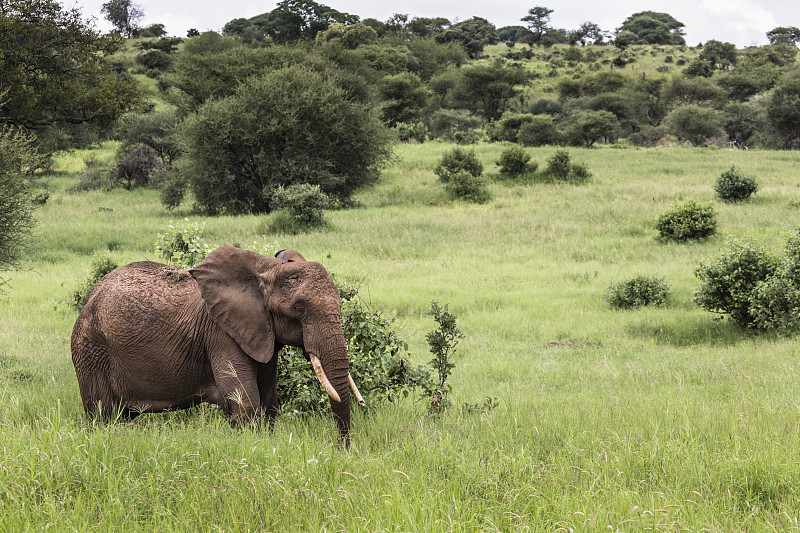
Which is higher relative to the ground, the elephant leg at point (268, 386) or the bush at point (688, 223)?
the elephant leg at point (268, 386)

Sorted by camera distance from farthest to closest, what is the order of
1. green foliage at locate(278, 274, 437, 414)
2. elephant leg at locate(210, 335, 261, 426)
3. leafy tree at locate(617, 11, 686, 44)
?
leafy tree at locate(617, 11, 686, 44), green foliage at locate(278, 274, 437, 414), elephant leg at locate(210, 335, 261, 426)

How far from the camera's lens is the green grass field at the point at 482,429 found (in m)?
3.24

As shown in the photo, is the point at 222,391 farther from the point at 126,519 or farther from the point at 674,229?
the point at 674,229

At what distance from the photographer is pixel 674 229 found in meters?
21.2

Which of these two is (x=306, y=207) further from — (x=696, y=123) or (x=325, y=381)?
(x=696, y=123)

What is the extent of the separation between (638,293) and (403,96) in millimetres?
46018

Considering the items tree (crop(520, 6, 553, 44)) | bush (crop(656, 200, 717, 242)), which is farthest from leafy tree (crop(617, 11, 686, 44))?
bush (crop(656, 200, 717, 242))

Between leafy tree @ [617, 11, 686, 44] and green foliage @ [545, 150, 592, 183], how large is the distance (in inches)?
3502

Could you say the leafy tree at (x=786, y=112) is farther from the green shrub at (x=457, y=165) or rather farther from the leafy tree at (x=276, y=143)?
the leafy tree at (x=276, y=143)

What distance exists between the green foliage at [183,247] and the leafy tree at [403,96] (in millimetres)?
48107

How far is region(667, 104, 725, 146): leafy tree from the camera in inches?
2186

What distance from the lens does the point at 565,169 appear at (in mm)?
34938

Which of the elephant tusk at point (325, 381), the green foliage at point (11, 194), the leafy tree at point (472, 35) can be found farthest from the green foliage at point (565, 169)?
the leafy tree at point (472, 35)

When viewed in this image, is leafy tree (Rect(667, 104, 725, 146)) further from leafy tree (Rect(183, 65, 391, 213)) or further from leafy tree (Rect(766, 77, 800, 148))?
leafy tree (Rect(183, 65, 391, 213))
